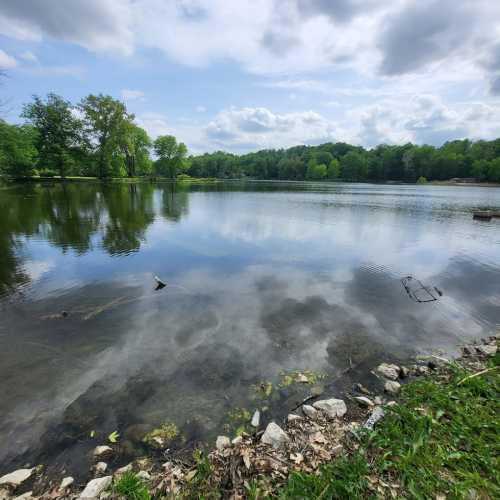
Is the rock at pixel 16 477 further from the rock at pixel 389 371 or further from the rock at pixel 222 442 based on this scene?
the rock at pixel 389 371

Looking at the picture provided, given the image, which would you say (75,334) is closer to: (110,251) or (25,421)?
(25,421)

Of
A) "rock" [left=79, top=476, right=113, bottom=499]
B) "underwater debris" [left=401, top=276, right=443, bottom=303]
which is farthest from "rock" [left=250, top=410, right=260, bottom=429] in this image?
"underwater debris" [left=401, top=276, right=443, bottom=303]

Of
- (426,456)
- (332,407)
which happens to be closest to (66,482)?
(332,407)

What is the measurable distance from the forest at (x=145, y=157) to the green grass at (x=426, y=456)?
60.7m

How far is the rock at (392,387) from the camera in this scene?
5113mm

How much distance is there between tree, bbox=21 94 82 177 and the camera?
64.1m

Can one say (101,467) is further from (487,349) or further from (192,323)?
(487,349)

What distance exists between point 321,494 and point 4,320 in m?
9.35

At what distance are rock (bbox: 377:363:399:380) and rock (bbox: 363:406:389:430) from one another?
145 cm

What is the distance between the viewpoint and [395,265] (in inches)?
532

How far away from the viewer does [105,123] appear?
68812 mm

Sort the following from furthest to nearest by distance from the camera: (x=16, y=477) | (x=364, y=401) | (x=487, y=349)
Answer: (x=487, y=349), (x=364, y=401), (x=16, y=477)

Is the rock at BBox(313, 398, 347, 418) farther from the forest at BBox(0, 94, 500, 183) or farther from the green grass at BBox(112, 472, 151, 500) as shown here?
the forest at BBox(0, 94, 500, 183)

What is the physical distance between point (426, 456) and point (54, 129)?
88.5m
